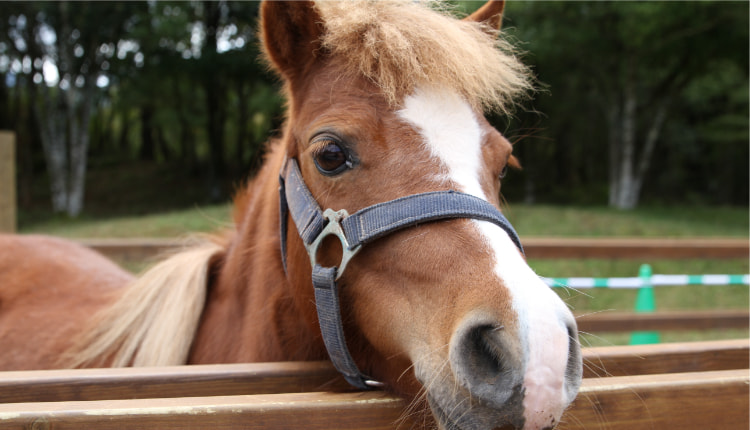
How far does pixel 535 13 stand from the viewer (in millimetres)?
13867

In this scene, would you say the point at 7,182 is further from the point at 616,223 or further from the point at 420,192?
the point at 616,223

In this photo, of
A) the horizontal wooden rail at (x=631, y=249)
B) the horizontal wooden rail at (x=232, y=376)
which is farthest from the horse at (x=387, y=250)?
the horizontal wooden rail at (x=631, y=249)

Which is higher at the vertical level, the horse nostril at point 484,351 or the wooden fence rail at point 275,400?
the horse nostril at point 484,351

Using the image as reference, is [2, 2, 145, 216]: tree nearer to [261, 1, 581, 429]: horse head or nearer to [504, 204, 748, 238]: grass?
[504, 204, 748, 238]: grass

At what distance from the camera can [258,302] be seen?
2020 mm

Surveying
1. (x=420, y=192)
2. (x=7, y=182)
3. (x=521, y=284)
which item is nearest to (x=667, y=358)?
(x=521, y=284)

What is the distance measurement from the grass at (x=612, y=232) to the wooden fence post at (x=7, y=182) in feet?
5.73

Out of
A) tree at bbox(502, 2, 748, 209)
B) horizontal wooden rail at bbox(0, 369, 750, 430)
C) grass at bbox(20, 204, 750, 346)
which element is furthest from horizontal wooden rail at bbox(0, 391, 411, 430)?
tree at bbox(502, 2, 748, 209)

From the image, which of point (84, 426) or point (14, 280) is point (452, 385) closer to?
point (84, 426)

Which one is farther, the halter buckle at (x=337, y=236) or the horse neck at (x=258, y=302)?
the horse neck at (x=258, y=302)

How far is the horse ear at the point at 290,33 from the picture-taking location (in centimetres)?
179

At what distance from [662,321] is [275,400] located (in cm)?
518

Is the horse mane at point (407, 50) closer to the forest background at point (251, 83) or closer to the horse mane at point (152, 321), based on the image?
the horse mane at point (152, 321)

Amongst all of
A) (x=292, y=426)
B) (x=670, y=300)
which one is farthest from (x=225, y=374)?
(x=670, y=300)
